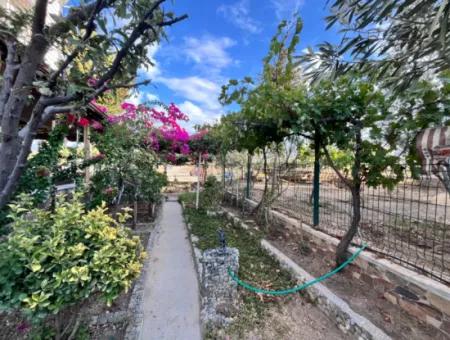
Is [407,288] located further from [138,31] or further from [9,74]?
[9,74]

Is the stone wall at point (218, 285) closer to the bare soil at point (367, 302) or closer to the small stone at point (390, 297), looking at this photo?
the bare soil at point (367, 302)

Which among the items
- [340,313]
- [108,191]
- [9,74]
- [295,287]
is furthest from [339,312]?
[108,191]

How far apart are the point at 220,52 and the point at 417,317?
8.26m

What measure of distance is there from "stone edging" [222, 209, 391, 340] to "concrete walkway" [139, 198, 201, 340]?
4.34ft

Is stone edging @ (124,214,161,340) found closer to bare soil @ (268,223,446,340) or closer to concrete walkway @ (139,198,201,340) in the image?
concrete walkway @ (139,198,201,340)

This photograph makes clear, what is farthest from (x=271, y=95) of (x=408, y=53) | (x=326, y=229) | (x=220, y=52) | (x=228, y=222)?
(x=220, y=52)

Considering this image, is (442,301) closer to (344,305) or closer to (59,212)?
(344,305)

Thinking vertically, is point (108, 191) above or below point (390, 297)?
above

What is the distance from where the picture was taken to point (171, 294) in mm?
2758

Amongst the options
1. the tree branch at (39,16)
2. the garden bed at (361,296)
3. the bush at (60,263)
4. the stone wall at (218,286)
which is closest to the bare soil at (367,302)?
the garden bed at (361,296)

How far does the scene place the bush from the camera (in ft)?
4.28

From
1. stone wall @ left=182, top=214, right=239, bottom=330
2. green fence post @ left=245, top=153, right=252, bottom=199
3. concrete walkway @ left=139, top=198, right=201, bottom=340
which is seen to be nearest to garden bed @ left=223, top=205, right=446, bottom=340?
stone wall @ left=182, top=214, right=239, bottom=330

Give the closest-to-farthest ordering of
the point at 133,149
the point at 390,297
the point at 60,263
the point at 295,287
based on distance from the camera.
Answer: the point at 60,263 → the point at 390,297 → the point at 295,287 → the point at 133,149

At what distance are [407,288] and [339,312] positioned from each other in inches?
28.5
